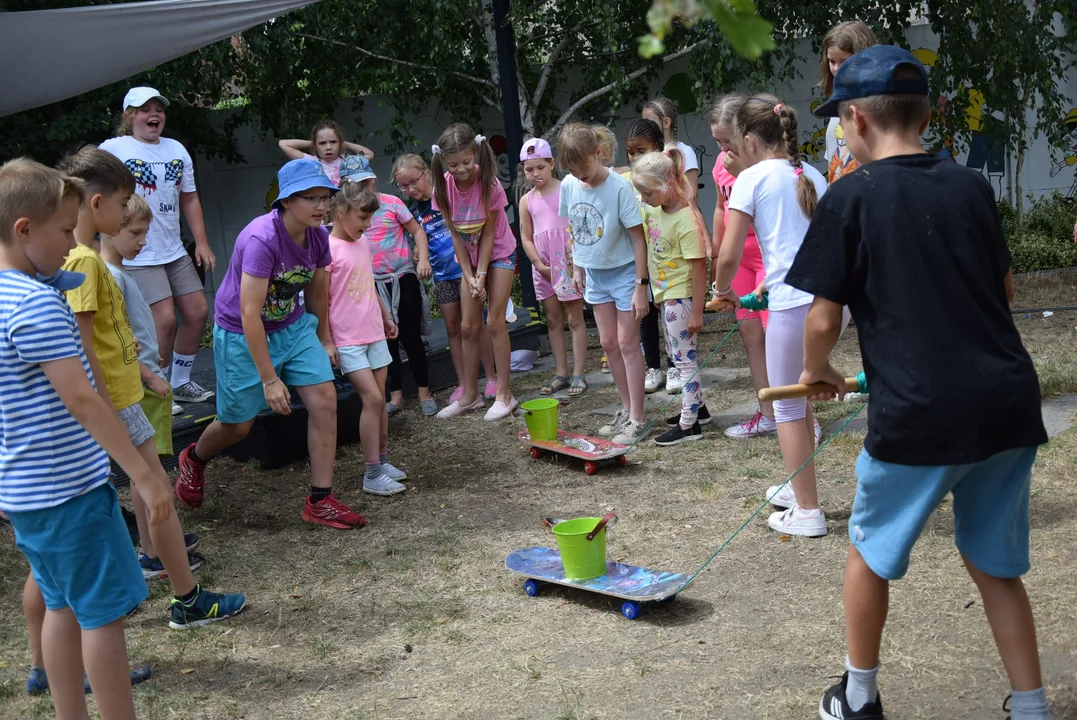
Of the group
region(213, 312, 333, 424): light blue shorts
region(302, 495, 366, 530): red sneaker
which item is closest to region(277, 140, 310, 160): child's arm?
region(213, 312, 333, 424): light blue shorts

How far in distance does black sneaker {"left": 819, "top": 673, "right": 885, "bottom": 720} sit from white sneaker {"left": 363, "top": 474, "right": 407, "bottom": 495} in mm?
2925

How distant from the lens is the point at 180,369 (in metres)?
6.40

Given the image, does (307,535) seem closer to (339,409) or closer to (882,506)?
(339,409)

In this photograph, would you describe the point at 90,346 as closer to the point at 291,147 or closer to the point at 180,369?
the point at 180,369

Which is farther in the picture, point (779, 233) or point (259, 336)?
point (259, 336)

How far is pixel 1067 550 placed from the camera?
3.71 m

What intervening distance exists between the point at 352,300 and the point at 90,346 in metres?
2.21

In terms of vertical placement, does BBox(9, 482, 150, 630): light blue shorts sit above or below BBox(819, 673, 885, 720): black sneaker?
above

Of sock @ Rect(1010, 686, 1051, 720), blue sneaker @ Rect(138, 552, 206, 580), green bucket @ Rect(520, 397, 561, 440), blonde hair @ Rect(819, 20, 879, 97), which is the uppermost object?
blonde hair @ Rect(819, 20, 879, 97)

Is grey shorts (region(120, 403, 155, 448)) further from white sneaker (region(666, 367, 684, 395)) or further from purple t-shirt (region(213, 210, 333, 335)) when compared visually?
white sneaker (region(666, 367, 684, 395))

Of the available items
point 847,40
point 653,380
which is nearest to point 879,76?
point 847,40

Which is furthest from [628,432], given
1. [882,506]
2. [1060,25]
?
[1060,25]

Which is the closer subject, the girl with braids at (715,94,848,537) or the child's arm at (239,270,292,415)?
the girl with braids at (715,94,848,537)

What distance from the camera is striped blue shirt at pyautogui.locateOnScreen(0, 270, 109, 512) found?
8.09 feet
